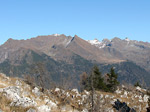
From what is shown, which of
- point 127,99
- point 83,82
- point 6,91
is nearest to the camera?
point 6,91

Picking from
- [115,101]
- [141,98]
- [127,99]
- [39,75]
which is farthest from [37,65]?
[141,98]

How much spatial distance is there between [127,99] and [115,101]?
8.74m

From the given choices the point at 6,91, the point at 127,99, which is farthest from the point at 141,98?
the point at 6,91

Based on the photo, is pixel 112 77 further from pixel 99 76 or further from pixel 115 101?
pixel 115 101

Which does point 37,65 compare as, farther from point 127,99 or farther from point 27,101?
point 27,101

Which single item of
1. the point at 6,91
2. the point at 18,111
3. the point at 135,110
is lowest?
the point at 135,110

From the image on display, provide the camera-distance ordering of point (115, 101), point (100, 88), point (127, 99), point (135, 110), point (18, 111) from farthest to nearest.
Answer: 1. point (100, 88)
2. point (127, 99)
3. point (115, 101)
4. point (135, 110)
5. point (18, 111)

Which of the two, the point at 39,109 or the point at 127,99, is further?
the point at 127,99

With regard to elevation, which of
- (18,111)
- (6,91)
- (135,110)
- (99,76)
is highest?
(99,76)

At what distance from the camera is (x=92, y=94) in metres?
34.7

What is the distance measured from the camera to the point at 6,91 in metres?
12.3

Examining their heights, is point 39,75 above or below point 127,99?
above

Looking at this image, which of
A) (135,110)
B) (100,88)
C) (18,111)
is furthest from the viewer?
(100,88)

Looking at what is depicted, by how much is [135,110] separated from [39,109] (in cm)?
4563
